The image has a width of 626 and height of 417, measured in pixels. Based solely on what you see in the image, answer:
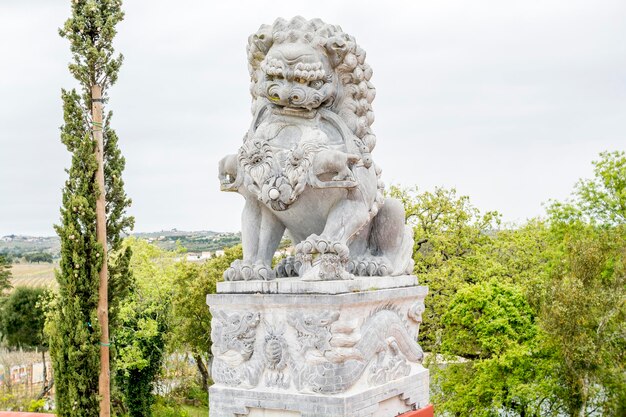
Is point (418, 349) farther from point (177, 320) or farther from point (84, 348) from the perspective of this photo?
point (177, 320)

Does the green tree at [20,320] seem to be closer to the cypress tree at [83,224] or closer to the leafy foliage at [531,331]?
the leafy foliage at [531,331]

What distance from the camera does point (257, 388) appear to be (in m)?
5.67

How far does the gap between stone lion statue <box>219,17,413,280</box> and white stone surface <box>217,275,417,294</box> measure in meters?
0.07

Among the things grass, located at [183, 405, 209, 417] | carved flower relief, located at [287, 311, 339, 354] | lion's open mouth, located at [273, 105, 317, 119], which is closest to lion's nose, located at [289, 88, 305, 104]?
lion's open mouth, located at [273, 105, 317, 119]

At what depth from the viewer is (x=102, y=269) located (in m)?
13.1

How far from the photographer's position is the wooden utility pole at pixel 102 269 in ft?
42.7

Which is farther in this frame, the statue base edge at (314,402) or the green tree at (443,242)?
the green tree at (443,242)

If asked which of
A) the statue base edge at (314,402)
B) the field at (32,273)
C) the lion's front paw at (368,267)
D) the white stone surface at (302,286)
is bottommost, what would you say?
the field at (32,273)

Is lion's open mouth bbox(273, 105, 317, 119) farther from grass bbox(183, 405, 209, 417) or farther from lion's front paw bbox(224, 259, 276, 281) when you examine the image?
grass bbox(183, 405, 209, 417)

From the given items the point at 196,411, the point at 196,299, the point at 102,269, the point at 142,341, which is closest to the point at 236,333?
the point at 102,269

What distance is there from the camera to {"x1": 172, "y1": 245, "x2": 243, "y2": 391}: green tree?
25344mm

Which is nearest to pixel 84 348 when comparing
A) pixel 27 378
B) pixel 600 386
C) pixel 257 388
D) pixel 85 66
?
pixel 85 66

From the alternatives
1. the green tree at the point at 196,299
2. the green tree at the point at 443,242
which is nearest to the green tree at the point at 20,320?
the green tree at the point at 196,299

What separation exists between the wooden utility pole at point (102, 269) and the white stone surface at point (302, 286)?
7.79 meters
